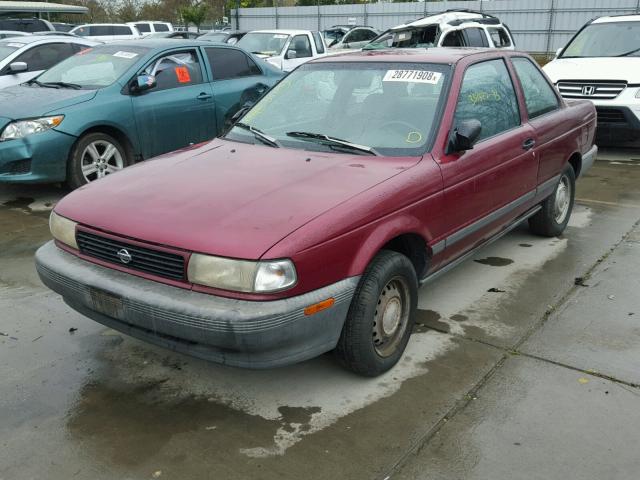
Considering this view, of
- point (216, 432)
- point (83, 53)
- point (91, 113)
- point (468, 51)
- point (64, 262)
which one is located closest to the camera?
point (216, 432)

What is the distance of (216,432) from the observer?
287cm

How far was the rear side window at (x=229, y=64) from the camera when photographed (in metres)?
Answer: 7.81

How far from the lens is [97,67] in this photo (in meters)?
7.14

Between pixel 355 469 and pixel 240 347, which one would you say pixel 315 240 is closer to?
pixel 240 347

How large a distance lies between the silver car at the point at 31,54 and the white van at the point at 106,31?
1411 cm

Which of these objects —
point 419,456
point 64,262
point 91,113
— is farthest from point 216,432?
point 91,113

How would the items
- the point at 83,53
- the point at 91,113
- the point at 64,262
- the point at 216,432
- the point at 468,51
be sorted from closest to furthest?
the point at 216,432
the point at 64,262
the point at 468,51
the point at 91,113
the point at 83,53

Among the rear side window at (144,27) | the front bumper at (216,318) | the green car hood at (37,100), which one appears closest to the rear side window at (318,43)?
→ the green car hood at (37,100)

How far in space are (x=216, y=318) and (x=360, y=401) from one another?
3.01 ft

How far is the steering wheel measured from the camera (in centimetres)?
366

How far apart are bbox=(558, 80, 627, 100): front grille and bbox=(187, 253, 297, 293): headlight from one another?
24.1 ft

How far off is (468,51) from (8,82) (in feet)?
22.6

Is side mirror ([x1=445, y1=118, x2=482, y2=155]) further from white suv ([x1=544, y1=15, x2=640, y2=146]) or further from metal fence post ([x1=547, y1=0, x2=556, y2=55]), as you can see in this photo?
metal fence post ([x1=547, y1=0, x2=556, y2=55])

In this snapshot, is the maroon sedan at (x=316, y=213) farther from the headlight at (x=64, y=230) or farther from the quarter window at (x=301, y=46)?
the quarter window at (x=301, y=46)
